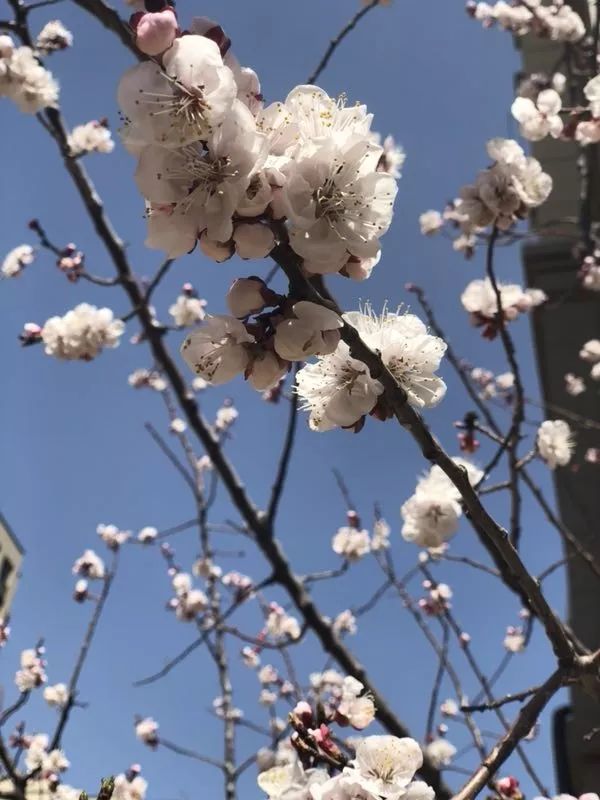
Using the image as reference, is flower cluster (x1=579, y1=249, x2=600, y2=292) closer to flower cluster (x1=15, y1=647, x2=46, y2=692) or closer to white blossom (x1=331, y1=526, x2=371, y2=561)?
white blossom (x1=331, y1=526, x2=371, y2=561)

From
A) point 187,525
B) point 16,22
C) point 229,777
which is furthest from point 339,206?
point 229,777

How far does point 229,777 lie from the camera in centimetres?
408

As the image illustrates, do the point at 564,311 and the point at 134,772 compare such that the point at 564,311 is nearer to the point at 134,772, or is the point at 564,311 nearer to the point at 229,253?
the point at 134,772

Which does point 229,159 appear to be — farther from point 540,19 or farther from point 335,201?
point 540,19

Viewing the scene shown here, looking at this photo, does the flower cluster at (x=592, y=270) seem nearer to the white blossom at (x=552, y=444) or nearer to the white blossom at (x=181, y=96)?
the white blossom at (x=552, y=444)

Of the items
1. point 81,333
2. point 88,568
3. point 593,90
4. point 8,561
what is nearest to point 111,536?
point 88,568

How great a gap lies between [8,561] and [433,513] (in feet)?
86.4

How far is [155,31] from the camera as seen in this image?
2.80 feet

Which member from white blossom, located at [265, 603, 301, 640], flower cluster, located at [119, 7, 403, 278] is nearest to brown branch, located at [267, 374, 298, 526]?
flower cluster, located at [119, 7, 403, 278]

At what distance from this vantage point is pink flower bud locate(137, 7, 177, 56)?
85 centimetres

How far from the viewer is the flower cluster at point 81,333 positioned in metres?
3.83

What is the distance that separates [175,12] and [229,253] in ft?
1.04

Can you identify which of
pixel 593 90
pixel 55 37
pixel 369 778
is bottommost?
pixel 369 778

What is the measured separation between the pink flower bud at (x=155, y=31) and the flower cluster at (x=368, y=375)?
487 millimetres
